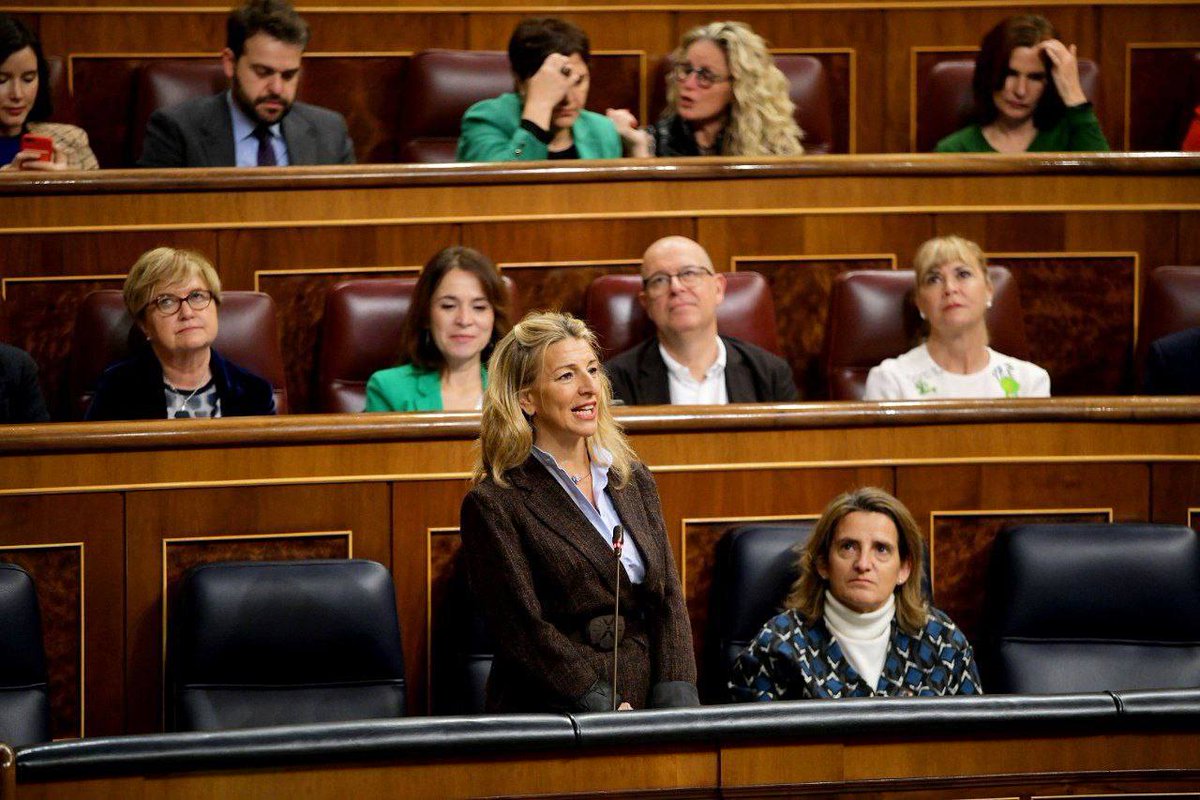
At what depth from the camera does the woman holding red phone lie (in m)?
2.04

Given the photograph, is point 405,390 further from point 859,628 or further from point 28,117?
point 28,117

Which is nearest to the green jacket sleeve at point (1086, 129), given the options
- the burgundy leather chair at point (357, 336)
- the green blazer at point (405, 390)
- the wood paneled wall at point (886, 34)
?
the wood paneled wall at point (886, 34)

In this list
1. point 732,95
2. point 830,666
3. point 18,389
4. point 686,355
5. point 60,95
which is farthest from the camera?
point 60,95

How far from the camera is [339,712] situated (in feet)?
4.70

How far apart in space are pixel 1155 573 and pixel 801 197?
0.70m

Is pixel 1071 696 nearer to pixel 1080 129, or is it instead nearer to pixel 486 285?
pixel 486 285

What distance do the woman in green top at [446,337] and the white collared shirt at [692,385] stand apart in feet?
0.61

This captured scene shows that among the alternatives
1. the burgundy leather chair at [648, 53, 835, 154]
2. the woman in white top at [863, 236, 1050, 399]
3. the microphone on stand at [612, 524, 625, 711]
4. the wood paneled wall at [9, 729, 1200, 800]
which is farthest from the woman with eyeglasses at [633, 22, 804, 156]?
the wood paneled wall at [9, 729, 1200, 800]

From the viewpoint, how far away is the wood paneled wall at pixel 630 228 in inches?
76.1

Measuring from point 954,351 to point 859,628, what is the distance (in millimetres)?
508

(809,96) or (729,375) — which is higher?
(809,96)

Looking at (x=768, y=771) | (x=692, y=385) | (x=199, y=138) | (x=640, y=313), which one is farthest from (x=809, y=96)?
(x=768, y=771)

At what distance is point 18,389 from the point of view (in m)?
1.70

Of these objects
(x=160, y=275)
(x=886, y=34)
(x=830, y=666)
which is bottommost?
(x=830, y=666)
